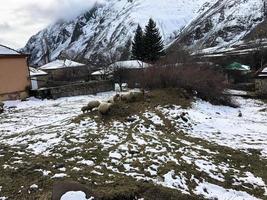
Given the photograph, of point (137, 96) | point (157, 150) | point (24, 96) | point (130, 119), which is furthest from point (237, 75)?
point (157, 150)

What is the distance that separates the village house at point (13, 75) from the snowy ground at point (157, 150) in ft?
36.4

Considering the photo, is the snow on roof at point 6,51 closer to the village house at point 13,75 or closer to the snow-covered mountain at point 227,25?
the village house at point 13,75

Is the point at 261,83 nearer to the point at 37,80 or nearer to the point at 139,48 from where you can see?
the point at 37,80

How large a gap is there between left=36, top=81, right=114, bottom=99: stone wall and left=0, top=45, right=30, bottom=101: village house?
168 centimetres

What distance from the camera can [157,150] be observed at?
1224 centimetres

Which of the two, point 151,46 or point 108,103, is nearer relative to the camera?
point 108,103

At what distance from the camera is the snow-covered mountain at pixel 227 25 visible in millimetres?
120250

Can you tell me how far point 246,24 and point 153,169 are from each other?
123600 millimetres

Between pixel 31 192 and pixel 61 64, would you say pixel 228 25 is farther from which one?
pixel 31 192

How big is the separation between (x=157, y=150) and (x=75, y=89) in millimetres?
21145

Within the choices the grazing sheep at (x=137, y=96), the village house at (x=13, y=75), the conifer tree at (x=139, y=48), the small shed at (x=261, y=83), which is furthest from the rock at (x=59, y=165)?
the conifer tree at (x=139, y=48)

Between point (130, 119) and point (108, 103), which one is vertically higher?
point (108, 103)

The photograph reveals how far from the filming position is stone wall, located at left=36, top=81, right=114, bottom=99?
30.8 metres

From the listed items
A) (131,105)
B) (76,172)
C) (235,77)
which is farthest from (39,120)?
(235,77)
